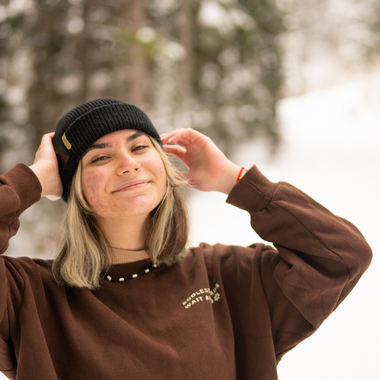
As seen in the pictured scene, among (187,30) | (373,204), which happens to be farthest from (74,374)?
(187,30)

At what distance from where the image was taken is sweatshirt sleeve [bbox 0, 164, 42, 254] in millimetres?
1120

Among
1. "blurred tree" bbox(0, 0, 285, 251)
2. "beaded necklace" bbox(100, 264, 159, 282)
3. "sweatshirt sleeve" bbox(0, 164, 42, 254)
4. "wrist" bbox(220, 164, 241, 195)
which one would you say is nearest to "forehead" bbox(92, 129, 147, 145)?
"sweatshirt sleeve" bbox(0, 164, 42, 254)

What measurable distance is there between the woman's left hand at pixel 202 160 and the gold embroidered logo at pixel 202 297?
38cm

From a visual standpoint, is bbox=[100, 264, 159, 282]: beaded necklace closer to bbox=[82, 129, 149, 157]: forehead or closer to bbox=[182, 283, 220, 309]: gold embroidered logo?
bbox=[182, 283, 220, 309]: gold embroidered logo

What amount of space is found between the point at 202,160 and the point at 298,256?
540mm

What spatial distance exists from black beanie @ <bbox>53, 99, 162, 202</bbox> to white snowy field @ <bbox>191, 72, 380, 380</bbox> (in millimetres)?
885

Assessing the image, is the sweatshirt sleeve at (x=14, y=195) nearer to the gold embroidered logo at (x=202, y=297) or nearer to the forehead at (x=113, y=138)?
the forehead at (x=113, y=138)

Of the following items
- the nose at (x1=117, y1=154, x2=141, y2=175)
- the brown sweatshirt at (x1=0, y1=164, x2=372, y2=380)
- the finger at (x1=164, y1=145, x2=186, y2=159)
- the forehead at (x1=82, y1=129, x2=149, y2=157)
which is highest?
the finger at (x1=164, y1=145, x2=186, y2=159)

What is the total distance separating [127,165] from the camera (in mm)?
1264

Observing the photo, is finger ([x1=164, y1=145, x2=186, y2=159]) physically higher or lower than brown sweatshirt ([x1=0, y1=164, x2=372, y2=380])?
higher

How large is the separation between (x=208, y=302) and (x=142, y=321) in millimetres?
241

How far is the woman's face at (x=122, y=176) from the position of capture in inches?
49.9

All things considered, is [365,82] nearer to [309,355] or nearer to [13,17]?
[309,355]

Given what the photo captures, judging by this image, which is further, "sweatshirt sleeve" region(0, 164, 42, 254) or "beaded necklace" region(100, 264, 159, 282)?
"beaded necklace" region(100, 264, 159, 282)
